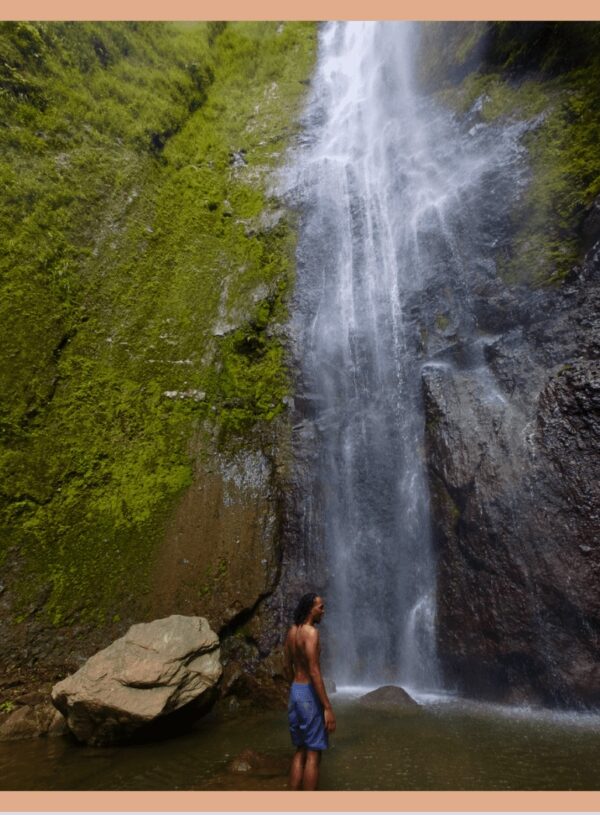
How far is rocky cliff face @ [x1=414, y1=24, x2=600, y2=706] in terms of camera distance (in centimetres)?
657

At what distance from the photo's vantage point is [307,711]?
3889 millimetres

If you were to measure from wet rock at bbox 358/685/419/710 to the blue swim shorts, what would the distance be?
2.77m

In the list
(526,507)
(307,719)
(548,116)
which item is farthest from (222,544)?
(548,116)

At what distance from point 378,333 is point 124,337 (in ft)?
16.6

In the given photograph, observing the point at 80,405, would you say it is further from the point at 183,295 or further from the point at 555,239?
the point at 555,239

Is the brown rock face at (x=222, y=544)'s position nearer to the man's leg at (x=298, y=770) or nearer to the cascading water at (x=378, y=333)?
the cascading water at (x=378, y=333)

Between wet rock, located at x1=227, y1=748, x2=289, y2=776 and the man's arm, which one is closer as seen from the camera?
the man's arm

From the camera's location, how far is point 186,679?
18.8 ft

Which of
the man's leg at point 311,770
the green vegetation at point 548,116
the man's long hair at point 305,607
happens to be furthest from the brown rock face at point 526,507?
the man's long hair at point 305,607

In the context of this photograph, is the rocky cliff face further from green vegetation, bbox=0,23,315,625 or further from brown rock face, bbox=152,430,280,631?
green vegetation, bbox=0,23,315,625

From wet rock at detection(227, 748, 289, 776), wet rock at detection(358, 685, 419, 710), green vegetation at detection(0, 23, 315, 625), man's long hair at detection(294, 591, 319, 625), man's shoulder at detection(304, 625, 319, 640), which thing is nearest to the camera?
man's shoulder at detection(304, 625, 319, 640)

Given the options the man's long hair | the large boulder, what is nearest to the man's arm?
the man's long hair

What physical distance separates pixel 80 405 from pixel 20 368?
110 cm

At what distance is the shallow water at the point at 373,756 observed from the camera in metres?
4.02
